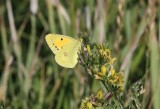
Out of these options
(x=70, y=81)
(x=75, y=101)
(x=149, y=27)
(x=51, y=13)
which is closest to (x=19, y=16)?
(x=51, y=13)

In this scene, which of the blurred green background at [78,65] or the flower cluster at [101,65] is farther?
the blurred green background at [78,65]

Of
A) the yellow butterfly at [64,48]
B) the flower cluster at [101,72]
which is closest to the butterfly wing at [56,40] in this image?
the yellow butterfly at [64,48]

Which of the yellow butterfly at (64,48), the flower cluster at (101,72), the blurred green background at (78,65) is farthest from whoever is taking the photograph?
the blurred green background at (78,65)

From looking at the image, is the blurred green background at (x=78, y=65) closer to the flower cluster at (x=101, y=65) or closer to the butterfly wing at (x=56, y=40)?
the butterfly wing at (x=56, y=40)

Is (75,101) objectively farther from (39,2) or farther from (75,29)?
(39,2)

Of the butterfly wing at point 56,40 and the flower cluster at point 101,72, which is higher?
the butterfly wing at point 56,40

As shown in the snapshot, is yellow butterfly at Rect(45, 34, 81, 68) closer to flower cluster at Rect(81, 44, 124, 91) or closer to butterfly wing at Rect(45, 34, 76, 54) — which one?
butterfly wing at Rect(45, 34, 76, 54)

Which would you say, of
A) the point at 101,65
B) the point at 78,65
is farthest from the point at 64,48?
the point at 78,65
